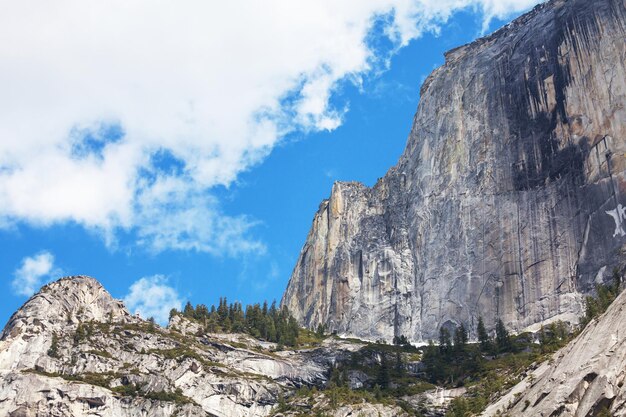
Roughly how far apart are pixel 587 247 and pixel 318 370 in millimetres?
57691

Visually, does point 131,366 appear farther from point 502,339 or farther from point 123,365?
point 502,339

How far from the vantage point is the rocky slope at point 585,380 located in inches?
3661

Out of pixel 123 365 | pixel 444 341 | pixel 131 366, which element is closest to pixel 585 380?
pixel 444 341

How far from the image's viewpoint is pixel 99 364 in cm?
15975

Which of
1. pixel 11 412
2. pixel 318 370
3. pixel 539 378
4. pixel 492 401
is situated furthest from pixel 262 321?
pixel 539 378

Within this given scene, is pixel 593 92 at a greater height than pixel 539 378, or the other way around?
pixel 593 92

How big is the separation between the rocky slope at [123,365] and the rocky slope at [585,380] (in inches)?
2127

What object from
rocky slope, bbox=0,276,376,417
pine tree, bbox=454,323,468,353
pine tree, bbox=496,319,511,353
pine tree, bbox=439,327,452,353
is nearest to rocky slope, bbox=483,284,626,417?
pine tree, bbox=496,319,511,353

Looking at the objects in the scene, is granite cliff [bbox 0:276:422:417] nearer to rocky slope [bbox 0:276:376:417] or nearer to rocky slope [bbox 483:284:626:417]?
rocky slope [bbox 0:276:376:417]

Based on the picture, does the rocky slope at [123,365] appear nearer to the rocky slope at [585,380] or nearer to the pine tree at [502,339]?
the pine tree at [502,339]

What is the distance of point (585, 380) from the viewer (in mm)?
97875

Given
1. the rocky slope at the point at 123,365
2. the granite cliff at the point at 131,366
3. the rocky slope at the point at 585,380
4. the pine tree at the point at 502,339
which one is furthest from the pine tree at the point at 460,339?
the rocky slope at the point at 585,380

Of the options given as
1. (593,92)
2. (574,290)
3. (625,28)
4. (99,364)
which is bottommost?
(99,364)

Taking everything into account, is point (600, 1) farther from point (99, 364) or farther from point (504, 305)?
point (99, 364)
